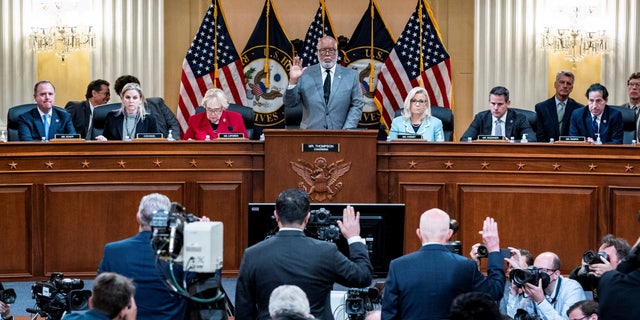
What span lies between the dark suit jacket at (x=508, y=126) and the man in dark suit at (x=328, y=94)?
3.83 feet

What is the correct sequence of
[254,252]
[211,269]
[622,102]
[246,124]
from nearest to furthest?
[211,269]
[254,252]
[246,124]
[622,102]

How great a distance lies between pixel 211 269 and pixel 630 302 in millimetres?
2070

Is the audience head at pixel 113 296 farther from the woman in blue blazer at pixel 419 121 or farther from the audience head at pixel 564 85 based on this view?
the audience head at pixel 564 85

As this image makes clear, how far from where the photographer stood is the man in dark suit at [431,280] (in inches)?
251

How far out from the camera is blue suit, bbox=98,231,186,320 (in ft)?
21.6

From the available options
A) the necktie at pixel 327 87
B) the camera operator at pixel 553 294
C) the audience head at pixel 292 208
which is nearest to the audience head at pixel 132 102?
the necktie at pixel 327 87

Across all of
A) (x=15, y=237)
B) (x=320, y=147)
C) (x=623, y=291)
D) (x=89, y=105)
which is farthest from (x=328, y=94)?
(x=623, y=291)

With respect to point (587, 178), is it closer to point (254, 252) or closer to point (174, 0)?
point (254, 252)

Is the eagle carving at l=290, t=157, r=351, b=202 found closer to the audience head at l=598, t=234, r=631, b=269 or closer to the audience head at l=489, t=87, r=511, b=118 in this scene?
the audience head at l=489, t=87, r=511, b=118

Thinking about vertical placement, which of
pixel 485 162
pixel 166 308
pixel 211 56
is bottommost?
pixel 166 308

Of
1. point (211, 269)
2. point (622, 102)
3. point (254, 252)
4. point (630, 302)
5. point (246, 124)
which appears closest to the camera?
point (211, 269)

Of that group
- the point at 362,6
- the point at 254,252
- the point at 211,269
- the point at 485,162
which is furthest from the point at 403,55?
the point at 211,269

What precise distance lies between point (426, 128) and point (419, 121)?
0.11 m

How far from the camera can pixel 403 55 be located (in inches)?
567
